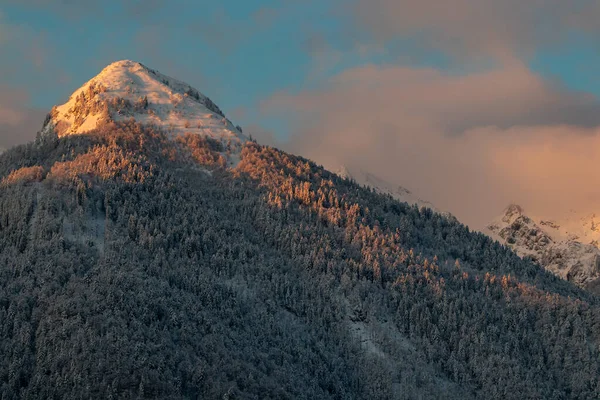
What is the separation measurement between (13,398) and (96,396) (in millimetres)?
19000

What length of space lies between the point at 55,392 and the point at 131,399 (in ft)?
58.6

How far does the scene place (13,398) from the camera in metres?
194

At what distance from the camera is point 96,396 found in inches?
7766

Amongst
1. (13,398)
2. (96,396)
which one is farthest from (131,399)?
(13,398)

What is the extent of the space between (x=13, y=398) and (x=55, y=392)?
950 cm

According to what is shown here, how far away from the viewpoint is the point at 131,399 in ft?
655

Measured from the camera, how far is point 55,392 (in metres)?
197

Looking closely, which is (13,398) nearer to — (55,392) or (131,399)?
(55,392)

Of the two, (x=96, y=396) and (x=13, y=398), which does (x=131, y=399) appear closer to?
(x=96, y=396)

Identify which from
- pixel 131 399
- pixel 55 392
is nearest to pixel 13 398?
pixel 55 392
